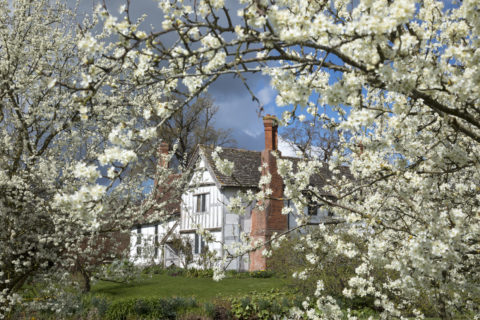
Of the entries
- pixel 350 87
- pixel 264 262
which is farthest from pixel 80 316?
pixel 264 262

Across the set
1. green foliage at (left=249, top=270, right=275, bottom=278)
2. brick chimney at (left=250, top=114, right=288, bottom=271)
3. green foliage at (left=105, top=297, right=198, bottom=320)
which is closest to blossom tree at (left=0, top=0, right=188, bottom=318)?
green foliage at (left=105, top=297, right=198, bottom=320)

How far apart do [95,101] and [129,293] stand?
1038 cm

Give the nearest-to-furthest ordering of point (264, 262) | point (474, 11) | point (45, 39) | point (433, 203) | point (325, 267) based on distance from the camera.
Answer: point (474, 11) → point (433, 203) → point (45, 39) → point (325, 267) → point (264, 262)

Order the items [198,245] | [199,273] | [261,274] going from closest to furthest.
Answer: [261,274]
[199,273]
[198,245]

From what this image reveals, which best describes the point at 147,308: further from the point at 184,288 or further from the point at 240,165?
the point at 240,165

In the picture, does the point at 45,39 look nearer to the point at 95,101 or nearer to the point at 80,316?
the point at 95,101

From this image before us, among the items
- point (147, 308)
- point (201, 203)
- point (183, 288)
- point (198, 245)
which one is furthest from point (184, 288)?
point (201, 203)

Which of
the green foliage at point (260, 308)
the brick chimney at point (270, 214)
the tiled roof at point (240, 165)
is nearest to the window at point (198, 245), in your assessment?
the brick chimney at point (270, 214)

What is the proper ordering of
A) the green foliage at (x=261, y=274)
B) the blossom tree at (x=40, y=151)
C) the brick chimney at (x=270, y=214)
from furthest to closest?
1. the brick chimney at (x=270, y=214)
2. the green foliage at (x=261, y=274)
3. the blossom tree at (x=40, y=151)

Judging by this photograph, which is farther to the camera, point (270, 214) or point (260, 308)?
point (270, 214)

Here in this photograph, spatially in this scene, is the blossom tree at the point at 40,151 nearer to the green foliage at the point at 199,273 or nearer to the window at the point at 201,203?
the green foliage at the point at 199,273

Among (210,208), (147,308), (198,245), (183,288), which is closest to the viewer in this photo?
(147,308)

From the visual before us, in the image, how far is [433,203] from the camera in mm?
4910

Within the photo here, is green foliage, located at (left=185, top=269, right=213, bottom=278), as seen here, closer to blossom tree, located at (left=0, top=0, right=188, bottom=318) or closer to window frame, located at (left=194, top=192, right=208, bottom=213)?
window frame, located at (left=194, top=192, right=208, bottom=213)
